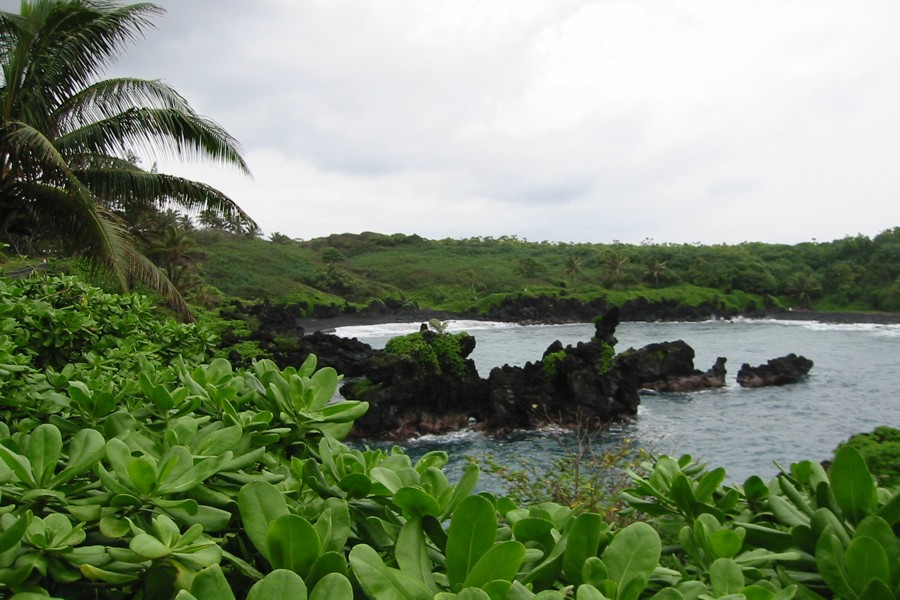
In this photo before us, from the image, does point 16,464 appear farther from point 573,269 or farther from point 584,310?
A: point 573,269

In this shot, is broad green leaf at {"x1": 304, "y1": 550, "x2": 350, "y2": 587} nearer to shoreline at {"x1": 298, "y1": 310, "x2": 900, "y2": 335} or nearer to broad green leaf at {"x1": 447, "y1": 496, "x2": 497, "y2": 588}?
broad green leaf at {"x1": 447, "y1": 496, "x2": 497, "y2": 588}

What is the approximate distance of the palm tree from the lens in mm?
6785

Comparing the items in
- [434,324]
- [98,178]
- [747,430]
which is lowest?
[747,430]

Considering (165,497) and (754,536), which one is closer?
(165,497)

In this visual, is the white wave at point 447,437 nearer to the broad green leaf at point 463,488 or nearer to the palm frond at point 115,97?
the palm frond at point 115,97

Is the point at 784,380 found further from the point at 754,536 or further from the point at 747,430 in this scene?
the point at 754,536

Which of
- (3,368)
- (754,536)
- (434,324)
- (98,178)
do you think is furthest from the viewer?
(434,324)

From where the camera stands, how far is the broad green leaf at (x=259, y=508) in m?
0.77

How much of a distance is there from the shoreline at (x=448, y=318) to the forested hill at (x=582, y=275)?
1.59 meters

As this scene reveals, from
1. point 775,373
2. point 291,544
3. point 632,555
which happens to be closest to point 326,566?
point 291,544

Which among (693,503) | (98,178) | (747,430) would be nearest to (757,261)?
(747,430)

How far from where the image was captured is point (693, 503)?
1084 mm

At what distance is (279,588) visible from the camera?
62cm

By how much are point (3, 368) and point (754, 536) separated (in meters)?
1.96
